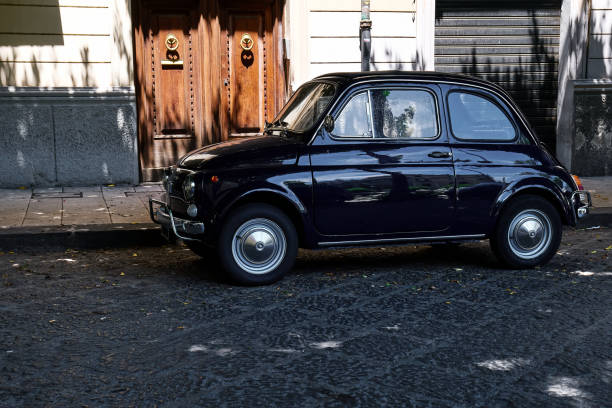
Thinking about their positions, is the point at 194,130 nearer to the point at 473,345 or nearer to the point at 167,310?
the point at 167,310

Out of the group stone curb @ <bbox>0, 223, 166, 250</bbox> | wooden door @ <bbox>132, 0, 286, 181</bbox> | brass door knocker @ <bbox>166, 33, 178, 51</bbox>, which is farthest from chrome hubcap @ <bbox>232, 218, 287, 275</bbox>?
brass door knocker @ <bbox>166, 33, 178, 51</bbox>

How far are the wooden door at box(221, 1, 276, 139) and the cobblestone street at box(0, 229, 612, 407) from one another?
506 cm

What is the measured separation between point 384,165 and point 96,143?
5968 millimetres

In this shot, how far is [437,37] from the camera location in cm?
1235

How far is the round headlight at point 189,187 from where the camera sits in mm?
5918

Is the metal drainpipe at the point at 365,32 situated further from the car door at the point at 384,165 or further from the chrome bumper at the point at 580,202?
the chrome bumper at the point at 580,202

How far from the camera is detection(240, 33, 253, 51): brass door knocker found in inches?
464

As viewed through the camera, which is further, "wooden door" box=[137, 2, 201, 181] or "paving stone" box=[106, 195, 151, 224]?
"wooden door" box=[137, 2, 201, 181]

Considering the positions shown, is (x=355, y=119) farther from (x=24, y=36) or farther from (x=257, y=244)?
(x=24, y=36)

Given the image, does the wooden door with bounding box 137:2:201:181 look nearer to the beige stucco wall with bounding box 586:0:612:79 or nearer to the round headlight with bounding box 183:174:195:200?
the round headlight with bounding box 183:174:195:200

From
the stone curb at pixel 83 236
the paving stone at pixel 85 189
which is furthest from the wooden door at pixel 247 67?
the stone curb at pixel 83 236

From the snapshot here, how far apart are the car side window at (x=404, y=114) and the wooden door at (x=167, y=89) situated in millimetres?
5775

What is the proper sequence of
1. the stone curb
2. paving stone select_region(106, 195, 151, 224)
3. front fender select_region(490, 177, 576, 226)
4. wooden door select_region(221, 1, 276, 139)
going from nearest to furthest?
front fender select_region(490, 177, 576, 226), the stone curb, paving stone select_region(106, 195, 151, 224), wooden door select_region(221, 1, 276, 139)

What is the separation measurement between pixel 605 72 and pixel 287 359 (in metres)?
10.1
